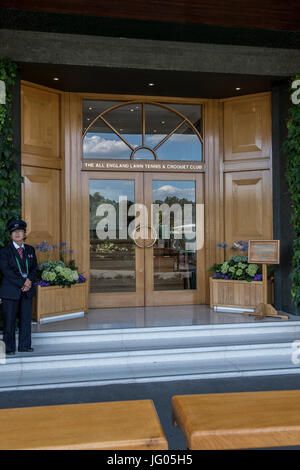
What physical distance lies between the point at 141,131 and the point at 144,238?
182cm

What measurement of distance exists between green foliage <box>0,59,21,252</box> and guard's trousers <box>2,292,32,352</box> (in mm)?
821

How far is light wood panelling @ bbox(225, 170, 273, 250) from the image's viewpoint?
6.87m

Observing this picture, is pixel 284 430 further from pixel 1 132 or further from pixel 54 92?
pixel 54 92

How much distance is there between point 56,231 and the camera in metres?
6.73

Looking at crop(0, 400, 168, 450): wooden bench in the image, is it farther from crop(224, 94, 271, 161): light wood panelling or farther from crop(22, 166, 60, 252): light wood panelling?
crop(224, 94, 271, 161): light wood panelling

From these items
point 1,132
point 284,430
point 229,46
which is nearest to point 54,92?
point 1,132

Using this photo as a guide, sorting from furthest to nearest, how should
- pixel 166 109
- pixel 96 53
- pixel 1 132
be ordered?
pixel 166 109, pixel 96 53, pixel 1 132

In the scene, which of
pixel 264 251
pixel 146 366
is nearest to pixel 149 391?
pixel 146 366

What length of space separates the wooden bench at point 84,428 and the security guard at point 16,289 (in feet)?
9.18

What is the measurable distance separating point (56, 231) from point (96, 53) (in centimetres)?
279

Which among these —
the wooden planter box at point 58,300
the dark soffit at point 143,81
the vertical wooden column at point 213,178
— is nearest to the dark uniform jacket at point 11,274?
the wooden planter box at point 58,300

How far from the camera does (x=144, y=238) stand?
7004 millimetres

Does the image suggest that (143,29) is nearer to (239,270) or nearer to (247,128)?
(247,128)

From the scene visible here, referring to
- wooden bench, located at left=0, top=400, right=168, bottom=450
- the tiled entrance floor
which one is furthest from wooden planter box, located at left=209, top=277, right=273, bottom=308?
wooden bench, located at left=0, top=400, right=168, bottom=450
